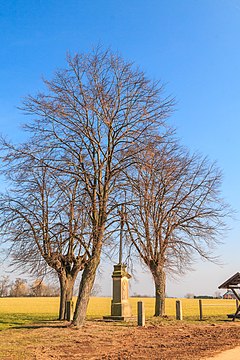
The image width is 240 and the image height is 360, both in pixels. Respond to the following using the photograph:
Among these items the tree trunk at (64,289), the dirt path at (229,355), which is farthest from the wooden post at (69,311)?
the dirt path at (229,355)

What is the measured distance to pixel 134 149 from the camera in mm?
18188

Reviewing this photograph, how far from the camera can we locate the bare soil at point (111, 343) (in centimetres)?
1035

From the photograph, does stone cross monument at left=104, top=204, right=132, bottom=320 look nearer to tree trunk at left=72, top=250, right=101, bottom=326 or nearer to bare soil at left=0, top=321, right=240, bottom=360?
tree trunk at left=72, top=250, right=101, bottom=326

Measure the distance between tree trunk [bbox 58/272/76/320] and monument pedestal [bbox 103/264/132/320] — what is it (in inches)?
99.2

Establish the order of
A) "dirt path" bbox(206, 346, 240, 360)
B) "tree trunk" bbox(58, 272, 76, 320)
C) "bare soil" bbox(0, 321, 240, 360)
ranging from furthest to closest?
"tree trunk" bbox(58, 272, 76, 320)
"bare soil" bbox(0, 321, 240, 360)
"dirt path" bbox(206, 346, 240, 360)

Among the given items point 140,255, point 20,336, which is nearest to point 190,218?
point 140,255

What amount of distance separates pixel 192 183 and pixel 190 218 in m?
2.55

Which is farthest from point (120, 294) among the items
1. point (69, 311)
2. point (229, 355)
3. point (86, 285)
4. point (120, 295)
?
point (229, 355)

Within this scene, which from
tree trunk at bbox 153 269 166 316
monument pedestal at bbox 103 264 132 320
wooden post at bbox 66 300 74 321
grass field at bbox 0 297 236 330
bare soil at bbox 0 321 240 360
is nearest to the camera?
bare soil at bbox 0 321 240 360

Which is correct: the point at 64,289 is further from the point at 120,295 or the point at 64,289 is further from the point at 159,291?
the point at 159,291

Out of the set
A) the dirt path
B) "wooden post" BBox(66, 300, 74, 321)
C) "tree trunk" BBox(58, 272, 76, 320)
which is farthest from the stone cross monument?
the dirt path

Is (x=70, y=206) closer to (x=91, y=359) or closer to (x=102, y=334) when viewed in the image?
(x=102, y=334)

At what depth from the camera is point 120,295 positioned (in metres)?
22.1

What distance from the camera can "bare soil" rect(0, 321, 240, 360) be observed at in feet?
33.9
